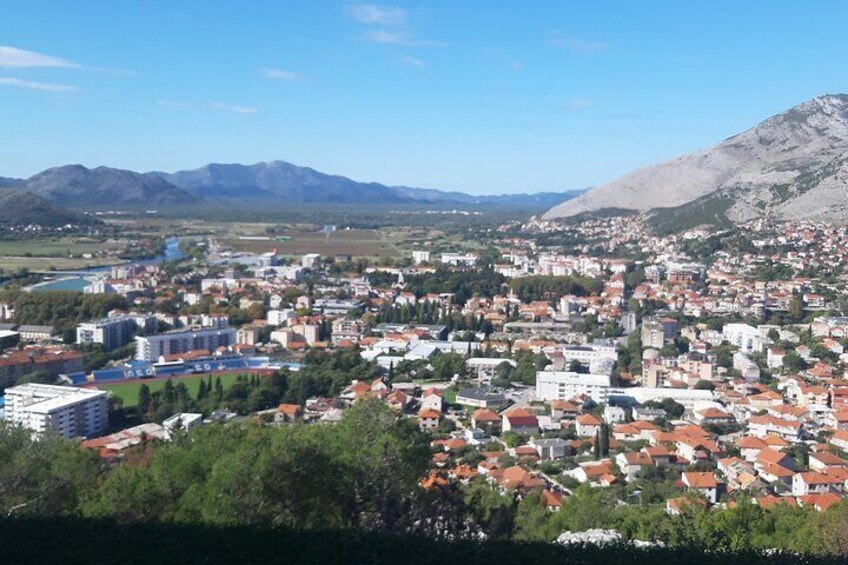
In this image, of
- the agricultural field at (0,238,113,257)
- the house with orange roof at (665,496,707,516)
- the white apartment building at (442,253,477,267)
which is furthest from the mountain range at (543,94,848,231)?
the house with orange roof at (665,496,707,516)

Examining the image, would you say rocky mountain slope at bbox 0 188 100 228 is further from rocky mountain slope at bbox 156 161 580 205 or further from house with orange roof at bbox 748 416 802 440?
rocky mountain slope at bbox 156 161 580 205

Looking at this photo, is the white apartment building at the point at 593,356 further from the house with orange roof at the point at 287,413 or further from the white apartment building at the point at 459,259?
the white apartment building at the point at 459,259

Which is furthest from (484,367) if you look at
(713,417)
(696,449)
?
(696,449)

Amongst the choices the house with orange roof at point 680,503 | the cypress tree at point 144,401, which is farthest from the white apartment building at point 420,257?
the house with orange roof at point 680,503

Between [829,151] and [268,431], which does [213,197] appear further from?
[268,431]

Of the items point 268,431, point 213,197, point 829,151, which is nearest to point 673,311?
point 268,431

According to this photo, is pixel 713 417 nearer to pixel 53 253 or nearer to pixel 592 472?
pixel 592 472
